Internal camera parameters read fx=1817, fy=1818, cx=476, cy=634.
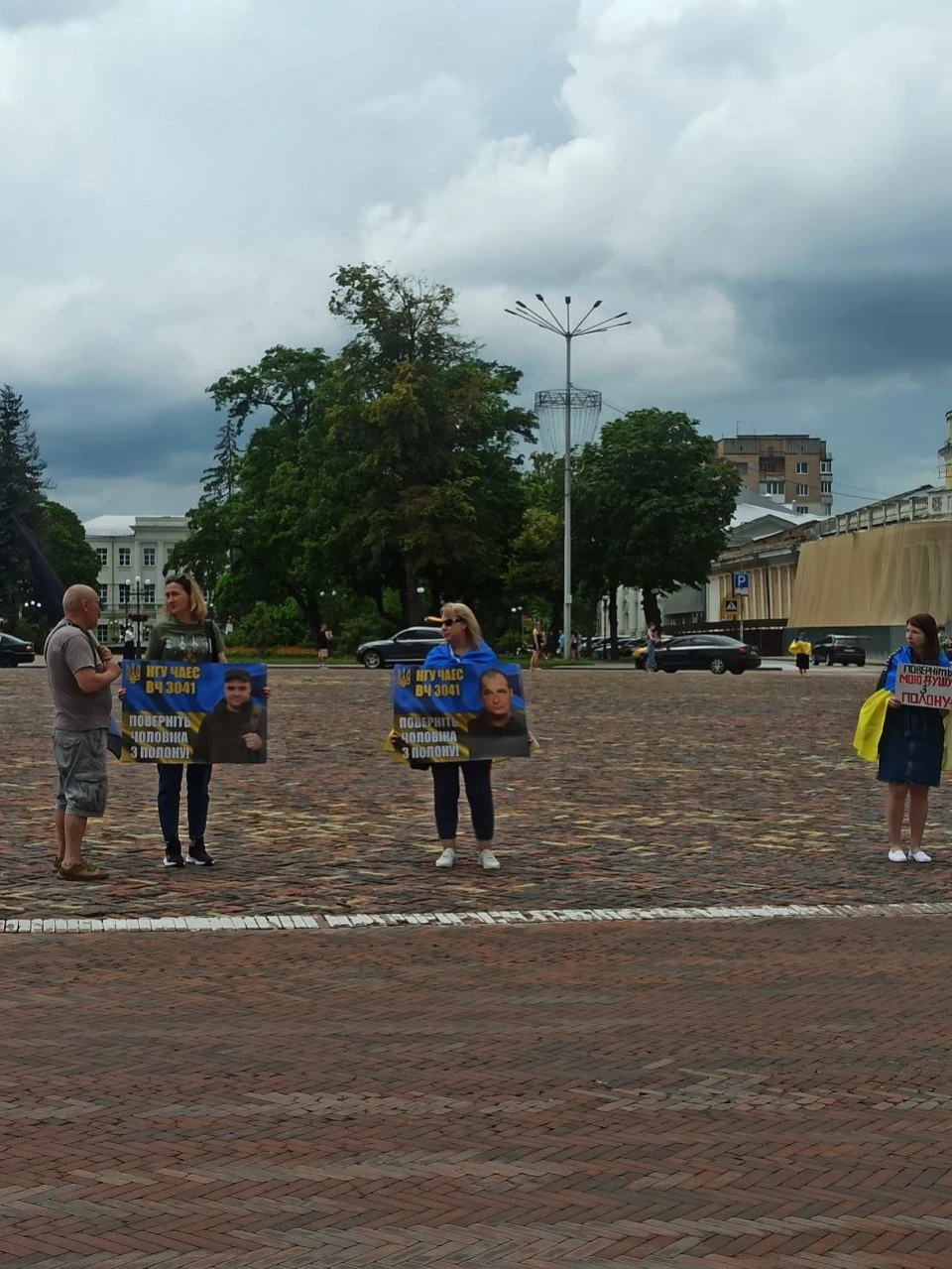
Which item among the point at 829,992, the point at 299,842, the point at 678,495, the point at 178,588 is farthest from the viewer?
the point at 678,495

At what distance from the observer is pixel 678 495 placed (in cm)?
8325

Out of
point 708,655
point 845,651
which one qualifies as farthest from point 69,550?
point 708,655

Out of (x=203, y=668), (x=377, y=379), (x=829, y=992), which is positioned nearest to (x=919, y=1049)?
(x=829, y=992)

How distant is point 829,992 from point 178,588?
18.6ft

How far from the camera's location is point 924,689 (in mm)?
11828

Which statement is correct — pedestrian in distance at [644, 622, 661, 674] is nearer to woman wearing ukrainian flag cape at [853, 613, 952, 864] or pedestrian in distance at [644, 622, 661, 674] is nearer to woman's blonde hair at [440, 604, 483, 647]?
woman wearing ukrainian flag cape at [853, 613, 952, 864]

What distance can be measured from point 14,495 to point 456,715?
304ft

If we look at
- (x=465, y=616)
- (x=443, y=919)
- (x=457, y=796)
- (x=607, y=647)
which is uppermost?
(x=465, y=616)

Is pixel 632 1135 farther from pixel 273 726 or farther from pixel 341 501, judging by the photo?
pixel 341 501

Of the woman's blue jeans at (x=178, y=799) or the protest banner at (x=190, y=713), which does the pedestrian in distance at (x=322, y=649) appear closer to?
the protest banner at (x=190, y=713)

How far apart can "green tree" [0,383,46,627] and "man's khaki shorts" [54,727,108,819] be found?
86434mm

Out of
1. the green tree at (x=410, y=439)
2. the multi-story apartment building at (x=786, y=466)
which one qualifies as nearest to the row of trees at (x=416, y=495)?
the green tree at (x=410, y=439)

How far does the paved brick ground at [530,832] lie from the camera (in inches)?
402

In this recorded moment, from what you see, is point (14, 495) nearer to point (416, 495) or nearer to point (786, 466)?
point (416, 495)
